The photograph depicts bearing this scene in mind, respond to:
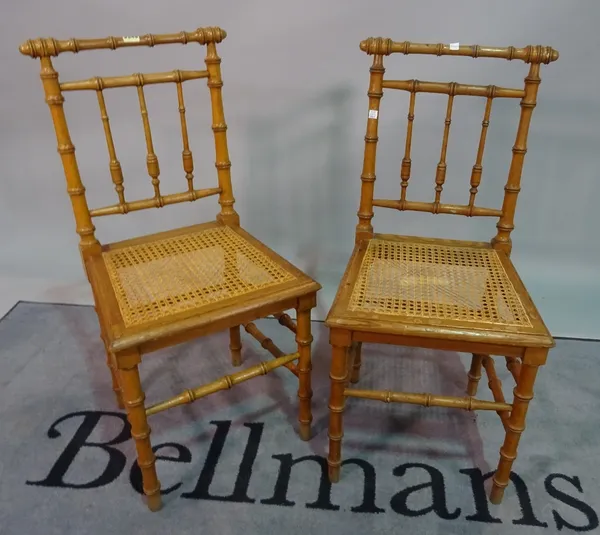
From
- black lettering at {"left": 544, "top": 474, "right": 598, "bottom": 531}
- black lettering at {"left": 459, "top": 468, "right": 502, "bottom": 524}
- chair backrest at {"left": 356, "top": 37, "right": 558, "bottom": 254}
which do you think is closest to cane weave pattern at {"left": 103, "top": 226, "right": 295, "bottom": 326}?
chair backrest at {"left": 356, "top": 37, "right": 558, "bottom": 254}

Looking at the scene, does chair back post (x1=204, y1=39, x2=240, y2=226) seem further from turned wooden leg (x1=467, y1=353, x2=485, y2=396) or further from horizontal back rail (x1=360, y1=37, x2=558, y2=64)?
turned wooden leg (x1=467, y1=353, x2=485, y2=396)

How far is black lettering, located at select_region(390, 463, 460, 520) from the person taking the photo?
53.4 inches

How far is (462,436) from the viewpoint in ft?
5.17

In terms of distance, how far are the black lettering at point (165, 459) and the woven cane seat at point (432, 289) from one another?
616mm

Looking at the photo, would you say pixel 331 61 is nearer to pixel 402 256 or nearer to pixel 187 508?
pixel 402 256

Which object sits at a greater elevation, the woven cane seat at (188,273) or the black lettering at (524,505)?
A: the woven cane seat at (188,273)

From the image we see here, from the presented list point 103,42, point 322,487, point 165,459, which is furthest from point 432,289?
point 103,42

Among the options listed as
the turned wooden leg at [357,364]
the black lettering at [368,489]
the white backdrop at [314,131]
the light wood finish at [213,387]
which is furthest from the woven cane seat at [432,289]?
the white backdrop at [314,131]

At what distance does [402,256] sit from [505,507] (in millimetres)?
660

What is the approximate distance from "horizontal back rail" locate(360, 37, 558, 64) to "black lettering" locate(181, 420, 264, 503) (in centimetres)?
106

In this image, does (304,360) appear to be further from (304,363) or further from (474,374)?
(474,374)

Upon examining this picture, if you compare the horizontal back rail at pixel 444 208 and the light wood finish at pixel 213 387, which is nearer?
the light wood finish at pixel 213 387

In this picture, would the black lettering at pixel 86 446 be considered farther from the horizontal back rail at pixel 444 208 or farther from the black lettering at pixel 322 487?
the horizontal back rail at pixel 444 208

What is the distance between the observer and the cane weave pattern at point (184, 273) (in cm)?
127
